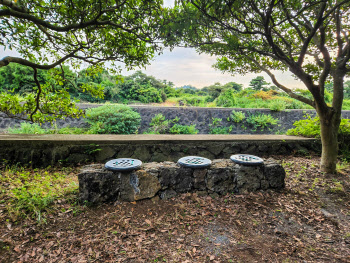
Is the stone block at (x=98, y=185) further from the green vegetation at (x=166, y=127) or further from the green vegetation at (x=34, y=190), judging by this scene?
the green vegetation at (x=166, y=127)

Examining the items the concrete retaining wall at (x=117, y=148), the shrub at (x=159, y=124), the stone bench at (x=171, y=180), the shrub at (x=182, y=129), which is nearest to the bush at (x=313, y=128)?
the concrete retaining wall at (x=117, y=148)

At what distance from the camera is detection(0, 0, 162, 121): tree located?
2.36 m

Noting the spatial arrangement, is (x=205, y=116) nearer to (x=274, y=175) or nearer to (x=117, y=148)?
(x=117, y=148)

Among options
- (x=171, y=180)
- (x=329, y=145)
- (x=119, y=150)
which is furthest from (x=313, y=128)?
(x=119, y=150)

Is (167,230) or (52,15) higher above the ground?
(52,15)

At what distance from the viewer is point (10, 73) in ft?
31.9

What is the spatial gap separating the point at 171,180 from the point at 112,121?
4538 millimetres

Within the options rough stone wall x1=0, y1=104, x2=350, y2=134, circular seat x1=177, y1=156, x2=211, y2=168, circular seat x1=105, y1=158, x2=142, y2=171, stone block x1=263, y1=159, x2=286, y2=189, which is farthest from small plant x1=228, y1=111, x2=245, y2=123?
circular seat x1=105, y1=158, x2=142, y2=171

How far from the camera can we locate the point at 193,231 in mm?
1974

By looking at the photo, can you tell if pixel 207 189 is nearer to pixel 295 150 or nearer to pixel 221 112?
pixel 295 150

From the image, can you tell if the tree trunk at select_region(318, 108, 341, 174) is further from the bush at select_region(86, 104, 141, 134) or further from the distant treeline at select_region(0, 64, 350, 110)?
the distant treeline at select_region(0, 64, 350, 110)

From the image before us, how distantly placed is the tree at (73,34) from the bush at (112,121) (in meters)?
2.82

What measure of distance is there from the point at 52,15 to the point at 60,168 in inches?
95.6

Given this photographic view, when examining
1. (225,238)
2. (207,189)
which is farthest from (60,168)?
(225,238)
